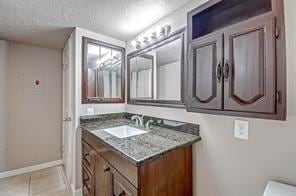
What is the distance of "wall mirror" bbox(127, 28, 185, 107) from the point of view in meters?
1.63

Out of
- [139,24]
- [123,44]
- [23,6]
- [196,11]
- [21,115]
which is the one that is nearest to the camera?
[196,11]

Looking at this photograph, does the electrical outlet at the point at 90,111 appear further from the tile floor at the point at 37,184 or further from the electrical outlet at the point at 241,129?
the electrical outlet at the point at 241,129

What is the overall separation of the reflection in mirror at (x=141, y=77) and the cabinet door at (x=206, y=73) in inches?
32.2

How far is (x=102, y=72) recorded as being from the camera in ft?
7.75

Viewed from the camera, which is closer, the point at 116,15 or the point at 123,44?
the point at 116,15

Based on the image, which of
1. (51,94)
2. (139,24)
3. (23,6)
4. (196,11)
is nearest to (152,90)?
(139,24)

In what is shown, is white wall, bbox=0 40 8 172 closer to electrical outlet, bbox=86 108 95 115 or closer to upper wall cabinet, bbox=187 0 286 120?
electrical outlet, bbox=86 108 95 115

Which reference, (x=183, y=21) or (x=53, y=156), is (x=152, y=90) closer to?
(x=183, y=21)

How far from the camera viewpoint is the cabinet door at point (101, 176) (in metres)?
1.38

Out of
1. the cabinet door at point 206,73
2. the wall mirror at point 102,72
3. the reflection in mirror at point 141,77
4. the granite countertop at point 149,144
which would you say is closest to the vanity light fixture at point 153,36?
the reflection in mirror at point 141,77

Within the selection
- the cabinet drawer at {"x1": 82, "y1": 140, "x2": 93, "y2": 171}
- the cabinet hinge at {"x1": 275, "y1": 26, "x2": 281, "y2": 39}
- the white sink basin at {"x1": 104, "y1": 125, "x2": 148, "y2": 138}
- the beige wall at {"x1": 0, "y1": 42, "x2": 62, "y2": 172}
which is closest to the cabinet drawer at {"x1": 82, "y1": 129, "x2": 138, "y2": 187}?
the cabinet drawer at {"x1": 82, "y1": 140, "x2": 93, "y2": 171}

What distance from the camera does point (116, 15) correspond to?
1746 millimetres

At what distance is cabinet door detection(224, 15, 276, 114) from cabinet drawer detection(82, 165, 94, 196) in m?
1.57

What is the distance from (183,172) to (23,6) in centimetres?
214
